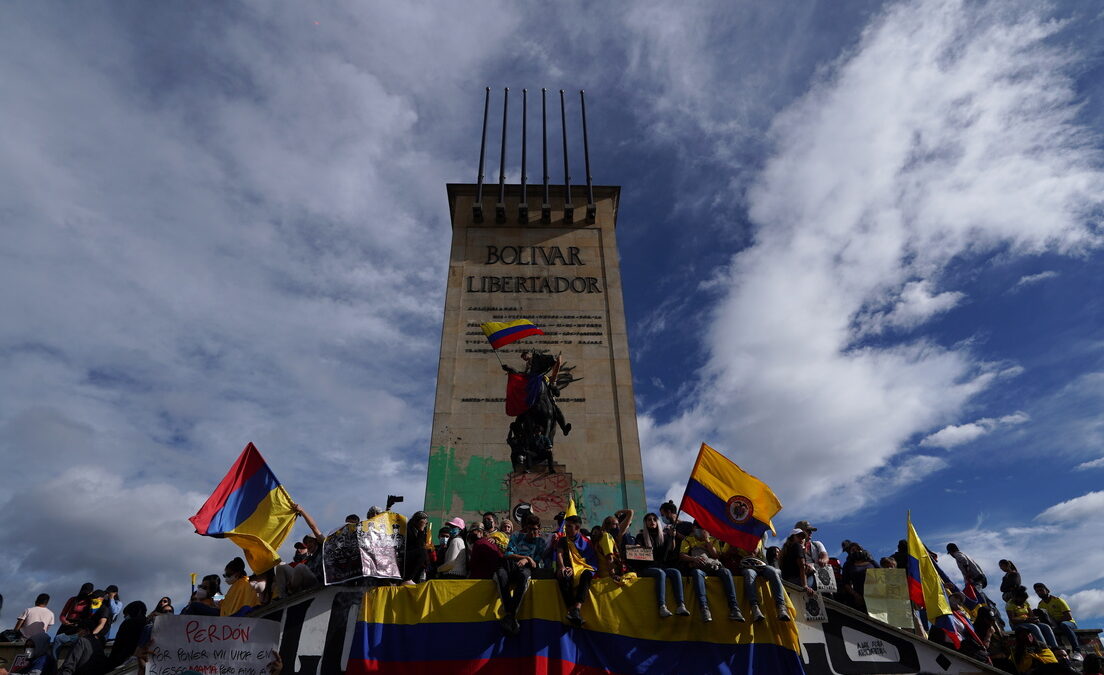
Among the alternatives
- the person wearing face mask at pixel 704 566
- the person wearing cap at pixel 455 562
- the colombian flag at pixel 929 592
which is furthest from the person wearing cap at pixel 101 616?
the colombian flag at pixel 929 592

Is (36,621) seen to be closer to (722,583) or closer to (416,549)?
(416,549)

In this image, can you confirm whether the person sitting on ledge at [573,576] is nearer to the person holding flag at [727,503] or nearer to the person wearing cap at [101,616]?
the person holding flag at [727,503]

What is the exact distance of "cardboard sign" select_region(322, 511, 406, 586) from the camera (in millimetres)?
7555

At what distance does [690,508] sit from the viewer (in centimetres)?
923

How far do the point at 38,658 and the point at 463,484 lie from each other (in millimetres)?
10097

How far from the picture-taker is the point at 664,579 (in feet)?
25.0

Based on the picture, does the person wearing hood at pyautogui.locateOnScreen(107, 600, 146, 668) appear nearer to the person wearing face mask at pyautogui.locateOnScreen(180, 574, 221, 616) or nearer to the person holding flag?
the person wearing face mask at pyautogui.locateOnScreen(180, 574, 221, 616)

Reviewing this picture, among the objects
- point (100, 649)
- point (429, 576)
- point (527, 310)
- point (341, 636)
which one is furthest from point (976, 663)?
point (527, 310)

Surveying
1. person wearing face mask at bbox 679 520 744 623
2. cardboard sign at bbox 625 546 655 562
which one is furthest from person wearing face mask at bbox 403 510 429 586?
person wearing face mask at bbox 679 520 744 623

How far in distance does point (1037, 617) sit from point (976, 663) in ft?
13.0

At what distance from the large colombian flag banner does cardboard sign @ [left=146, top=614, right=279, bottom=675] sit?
1113 millimetres

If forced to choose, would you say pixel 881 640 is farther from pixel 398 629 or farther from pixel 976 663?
pixel 398 629

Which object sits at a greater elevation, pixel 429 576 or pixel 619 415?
pixel 619 415

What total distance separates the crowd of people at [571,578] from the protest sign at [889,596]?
0.39 feet
